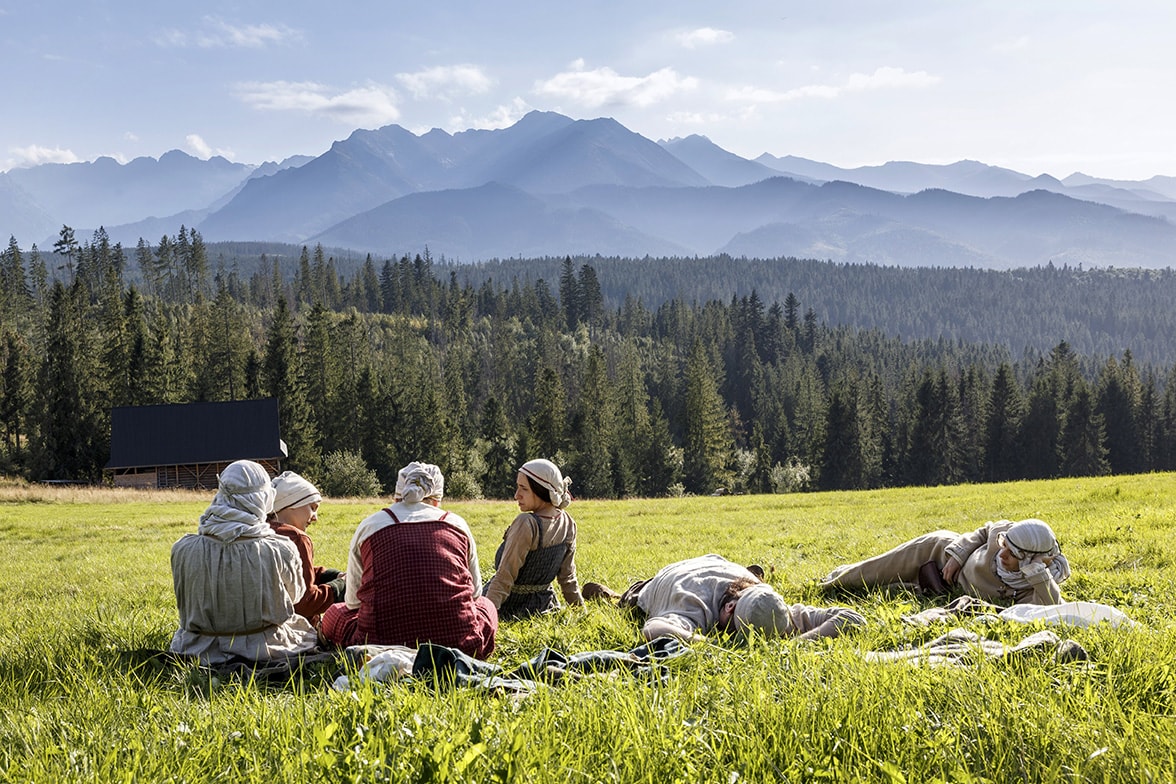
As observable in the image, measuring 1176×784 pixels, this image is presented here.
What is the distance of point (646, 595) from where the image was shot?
7344mm

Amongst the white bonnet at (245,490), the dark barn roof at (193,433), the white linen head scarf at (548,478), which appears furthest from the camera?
the dark barn roof at (193,433)

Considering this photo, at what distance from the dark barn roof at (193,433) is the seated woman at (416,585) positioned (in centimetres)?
6018

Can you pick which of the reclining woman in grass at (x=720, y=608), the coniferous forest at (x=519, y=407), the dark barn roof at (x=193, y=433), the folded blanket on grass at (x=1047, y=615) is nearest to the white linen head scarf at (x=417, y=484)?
the reclining woman in grass at (x=720, y=608)

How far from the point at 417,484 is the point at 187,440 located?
63648 mm

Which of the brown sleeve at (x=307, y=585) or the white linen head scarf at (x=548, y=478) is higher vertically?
the white linen head scarf at (x=548, y=478)

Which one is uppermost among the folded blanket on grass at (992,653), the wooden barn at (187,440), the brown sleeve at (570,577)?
the folded blanket on grass at (992,653)

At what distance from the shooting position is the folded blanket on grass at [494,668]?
14.0ft

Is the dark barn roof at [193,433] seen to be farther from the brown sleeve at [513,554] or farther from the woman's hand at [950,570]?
Answer: the woman's hand at [950,570]

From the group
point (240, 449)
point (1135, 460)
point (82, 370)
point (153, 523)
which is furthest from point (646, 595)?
point (1135, 460)

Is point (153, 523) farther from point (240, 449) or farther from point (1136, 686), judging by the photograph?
point (240, 449)

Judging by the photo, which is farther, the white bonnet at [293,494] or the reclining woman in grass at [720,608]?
the white bonnet at [293,494]

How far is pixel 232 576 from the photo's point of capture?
5934mm

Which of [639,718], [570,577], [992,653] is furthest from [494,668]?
[570,577]

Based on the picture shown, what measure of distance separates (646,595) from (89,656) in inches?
181
